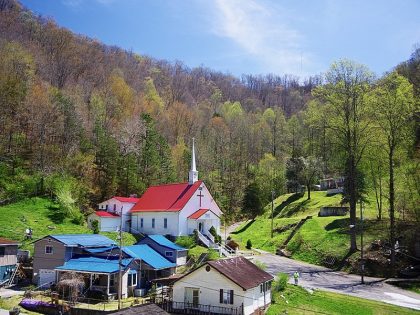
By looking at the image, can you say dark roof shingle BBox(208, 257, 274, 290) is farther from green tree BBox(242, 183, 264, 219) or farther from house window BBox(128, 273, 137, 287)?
green tree BBox(242, 183, 264, 219)

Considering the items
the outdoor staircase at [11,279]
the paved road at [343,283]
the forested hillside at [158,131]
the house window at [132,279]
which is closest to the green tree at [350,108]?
the forested hillside at [158,131]

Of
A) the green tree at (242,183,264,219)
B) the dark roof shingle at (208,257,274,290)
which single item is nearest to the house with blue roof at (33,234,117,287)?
the dark roof shingle at (208,257,274,290)

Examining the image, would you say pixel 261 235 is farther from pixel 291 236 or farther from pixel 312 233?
pixel 312 233

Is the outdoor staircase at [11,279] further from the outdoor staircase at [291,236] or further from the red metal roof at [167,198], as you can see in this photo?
the outdoor staircase at [291,236]

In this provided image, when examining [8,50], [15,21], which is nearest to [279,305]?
[8,50]

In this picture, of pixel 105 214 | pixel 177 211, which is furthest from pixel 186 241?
pixel 105 214

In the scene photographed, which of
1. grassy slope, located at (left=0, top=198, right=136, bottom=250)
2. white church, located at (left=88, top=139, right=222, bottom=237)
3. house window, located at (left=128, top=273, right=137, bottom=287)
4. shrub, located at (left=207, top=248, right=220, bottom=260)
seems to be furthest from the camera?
white church, located at (left=88, top=139, right=222, bottom=237)

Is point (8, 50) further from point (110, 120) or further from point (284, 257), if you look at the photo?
point (284, 257)
